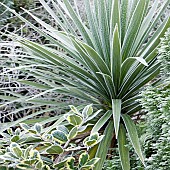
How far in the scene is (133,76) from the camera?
1566mm

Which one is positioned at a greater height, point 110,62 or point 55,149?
point 110,62

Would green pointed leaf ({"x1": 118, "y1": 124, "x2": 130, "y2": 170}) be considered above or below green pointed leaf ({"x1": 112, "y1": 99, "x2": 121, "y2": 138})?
below

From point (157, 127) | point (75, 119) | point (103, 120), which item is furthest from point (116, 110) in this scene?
point (75, 119)

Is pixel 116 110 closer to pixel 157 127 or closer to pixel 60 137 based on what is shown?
pixel 157 127

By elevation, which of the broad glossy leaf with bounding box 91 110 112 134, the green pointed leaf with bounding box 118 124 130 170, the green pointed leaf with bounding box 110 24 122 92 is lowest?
the green pointed leaf with bounding box 118 124 130 170

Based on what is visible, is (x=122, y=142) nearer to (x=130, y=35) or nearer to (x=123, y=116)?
(x=123, y=116)

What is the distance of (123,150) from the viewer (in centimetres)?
133

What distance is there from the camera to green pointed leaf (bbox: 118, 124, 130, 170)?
4.11 feet

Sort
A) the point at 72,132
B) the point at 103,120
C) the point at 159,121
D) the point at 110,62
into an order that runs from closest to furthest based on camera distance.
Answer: the point at 72,132 < the point at 159,121 < the point at 103,120 < the point at 110,62

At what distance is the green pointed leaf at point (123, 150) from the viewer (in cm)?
125

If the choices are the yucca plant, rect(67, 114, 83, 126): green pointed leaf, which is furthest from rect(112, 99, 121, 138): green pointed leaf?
rect(67, 114, 83, 126): green pointed leaf

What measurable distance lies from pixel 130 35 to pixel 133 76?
0.19 m

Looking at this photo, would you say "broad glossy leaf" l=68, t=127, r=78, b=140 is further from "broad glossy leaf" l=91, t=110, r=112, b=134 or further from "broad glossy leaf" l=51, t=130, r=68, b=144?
"broad glossy leaf" l=91, t=110, r=112, b=134

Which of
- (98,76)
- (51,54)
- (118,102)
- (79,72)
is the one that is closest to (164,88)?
(118,102)
